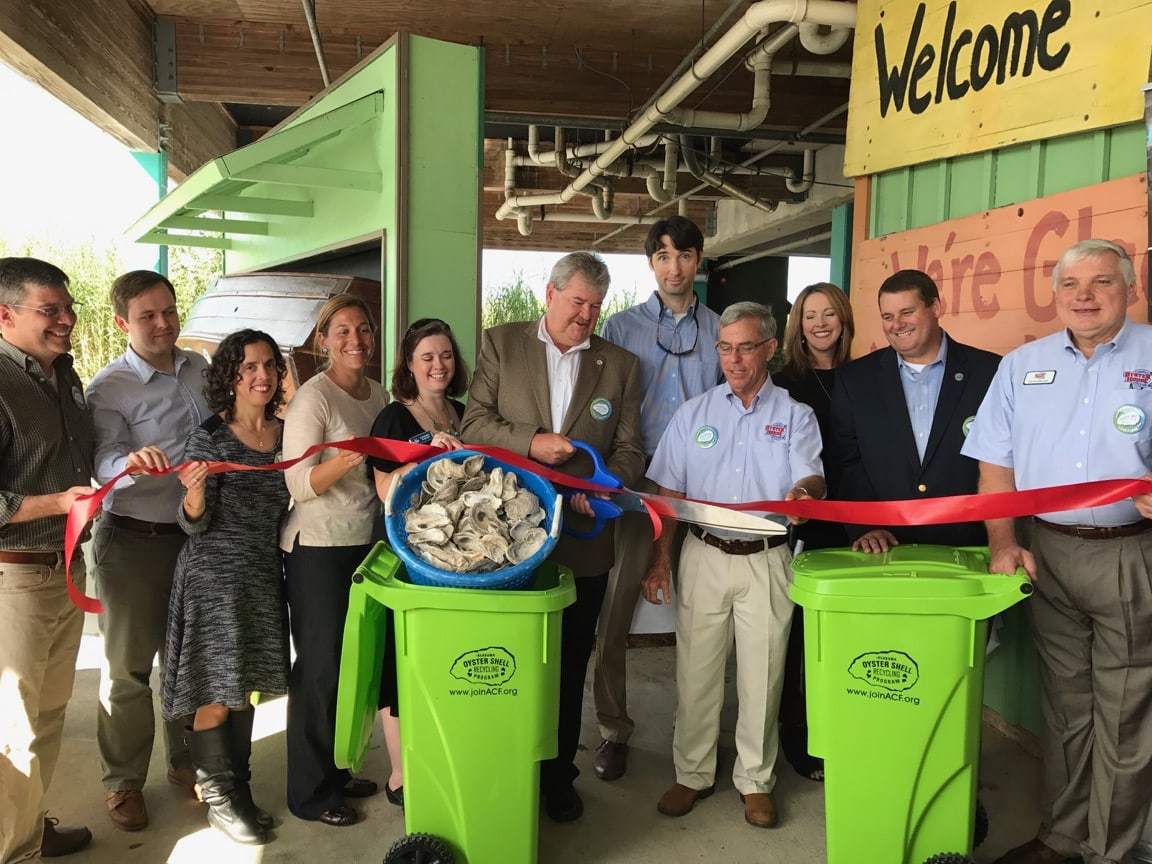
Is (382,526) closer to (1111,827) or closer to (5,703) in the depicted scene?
(5,703)

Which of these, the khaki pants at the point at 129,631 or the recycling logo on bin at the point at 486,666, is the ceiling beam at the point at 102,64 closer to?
the khaki pants at the point at 129,631

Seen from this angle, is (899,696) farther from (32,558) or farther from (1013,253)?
(32,558)

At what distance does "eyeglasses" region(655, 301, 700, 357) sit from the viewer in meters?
3.19

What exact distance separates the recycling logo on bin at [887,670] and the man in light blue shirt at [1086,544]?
0.36 metres

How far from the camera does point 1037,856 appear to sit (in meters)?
2.43

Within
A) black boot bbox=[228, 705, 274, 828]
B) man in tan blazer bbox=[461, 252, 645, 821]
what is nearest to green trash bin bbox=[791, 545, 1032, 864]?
man in tan blazer bbox=[461, 252, 645, 821]

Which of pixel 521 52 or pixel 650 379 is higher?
pixel 521 52

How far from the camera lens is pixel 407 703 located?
2.20 m

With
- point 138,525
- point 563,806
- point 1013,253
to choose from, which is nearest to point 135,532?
point 138,525

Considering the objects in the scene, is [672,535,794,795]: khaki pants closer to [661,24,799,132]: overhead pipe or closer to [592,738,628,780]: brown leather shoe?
[592,738,628,780]: brown leather shoe

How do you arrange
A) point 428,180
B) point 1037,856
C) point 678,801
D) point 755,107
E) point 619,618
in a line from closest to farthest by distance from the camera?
point 1037,856 < point 678,801 < point 619,618 < point 428,180 < point 755,107

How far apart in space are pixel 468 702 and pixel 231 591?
0.86 m

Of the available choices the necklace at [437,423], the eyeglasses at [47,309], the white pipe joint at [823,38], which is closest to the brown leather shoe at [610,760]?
the necklace at [437,423]

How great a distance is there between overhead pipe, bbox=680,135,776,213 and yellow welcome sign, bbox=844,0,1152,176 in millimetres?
4386
